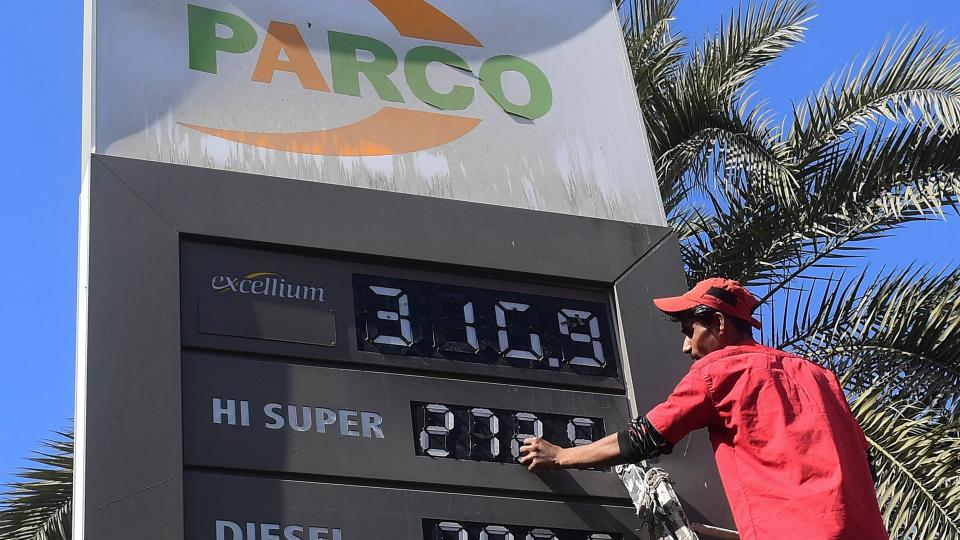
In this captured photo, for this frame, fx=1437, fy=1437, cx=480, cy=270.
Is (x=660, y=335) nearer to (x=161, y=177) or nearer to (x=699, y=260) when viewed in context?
(x=161, y=177)

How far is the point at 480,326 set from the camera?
5020 millimetres

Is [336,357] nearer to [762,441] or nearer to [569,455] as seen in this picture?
[569,455]

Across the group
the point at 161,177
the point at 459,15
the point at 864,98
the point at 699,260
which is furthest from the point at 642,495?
the point at 864,98

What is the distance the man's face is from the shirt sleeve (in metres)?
0.31

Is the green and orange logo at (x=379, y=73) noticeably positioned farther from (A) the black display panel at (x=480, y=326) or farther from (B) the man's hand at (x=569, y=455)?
(B) the man's hand at (x=569, y=455)

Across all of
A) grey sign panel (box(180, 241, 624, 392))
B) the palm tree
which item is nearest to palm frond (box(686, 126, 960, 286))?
the palm tree

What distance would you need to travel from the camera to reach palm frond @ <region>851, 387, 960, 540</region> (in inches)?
304

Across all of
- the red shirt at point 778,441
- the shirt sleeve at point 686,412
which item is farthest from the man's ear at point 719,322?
the shirt sleeve at point 686,412

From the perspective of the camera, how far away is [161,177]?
Answer: 4.88 metres

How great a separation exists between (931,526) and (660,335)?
10.5 ft

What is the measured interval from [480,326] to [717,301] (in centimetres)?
82

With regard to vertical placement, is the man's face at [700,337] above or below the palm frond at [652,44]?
below

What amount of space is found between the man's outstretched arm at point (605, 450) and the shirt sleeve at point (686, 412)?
0.03m

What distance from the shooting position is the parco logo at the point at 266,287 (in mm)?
4703
